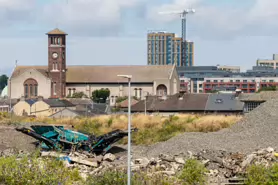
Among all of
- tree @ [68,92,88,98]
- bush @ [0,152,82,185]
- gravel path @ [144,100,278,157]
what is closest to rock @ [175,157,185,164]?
gravel path @ [144,100,278,157]

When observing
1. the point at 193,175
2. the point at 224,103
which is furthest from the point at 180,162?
the point at 224,103

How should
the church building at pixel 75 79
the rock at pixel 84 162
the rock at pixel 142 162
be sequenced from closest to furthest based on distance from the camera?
the rock at pixel 142 162
the rock at pixel 84 162
the church building at pixel 75 79

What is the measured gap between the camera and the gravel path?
3912 centimetres

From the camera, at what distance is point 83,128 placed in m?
54.2

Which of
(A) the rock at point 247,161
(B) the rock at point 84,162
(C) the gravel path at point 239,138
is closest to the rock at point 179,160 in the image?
(A) the rock at point 247,161

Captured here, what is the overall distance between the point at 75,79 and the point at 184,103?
65.1 meters

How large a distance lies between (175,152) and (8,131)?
Result: 14.8m

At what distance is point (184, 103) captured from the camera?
2731 inches

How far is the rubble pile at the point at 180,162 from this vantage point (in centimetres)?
3128

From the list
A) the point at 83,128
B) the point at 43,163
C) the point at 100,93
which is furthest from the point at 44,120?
the point at 100,93

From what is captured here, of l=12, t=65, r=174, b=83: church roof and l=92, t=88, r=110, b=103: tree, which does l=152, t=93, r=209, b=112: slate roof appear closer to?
l=92, t=88, r=110, b=103: tree

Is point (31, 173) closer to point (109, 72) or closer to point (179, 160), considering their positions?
point (179, 160)

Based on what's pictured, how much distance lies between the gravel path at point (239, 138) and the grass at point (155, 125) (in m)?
3.28

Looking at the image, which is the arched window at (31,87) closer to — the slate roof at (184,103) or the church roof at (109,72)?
the church roof at (109,72)
